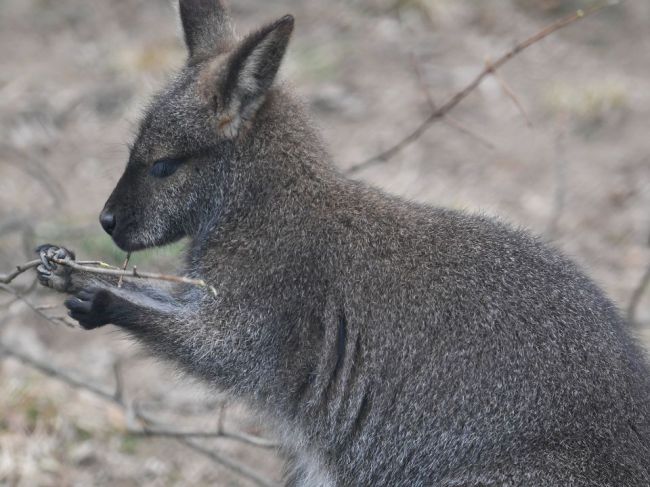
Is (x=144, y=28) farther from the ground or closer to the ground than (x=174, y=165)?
closer to the ground

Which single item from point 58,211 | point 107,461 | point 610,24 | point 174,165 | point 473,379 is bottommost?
point 610,24

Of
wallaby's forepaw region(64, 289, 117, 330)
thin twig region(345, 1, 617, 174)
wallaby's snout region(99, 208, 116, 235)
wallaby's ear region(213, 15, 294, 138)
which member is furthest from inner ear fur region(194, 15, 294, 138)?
thin twig region(345, 1, 617, 174)

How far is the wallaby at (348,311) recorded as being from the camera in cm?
436

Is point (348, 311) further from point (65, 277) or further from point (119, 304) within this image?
point (65, 277)

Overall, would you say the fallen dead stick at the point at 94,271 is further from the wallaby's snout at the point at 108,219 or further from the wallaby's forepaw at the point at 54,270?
the wallaby's snout at the point at 108,219

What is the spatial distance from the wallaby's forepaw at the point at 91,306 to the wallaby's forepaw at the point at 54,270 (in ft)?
0.53

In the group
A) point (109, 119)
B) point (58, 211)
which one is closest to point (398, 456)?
point (58, 211)

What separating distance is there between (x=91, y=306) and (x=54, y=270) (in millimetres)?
287

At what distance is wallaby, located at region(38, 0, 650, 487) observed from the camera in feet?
14.3

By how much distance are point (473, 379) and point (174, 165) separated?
169cm

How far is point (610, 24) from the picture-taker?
436 inches

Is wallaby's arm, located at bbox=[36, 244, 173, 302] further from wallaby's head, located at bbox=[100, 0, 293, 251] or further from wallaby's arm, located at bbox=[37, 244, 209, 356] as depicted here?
wallaby's head, located at bbox=[100, 0, 293, 251]

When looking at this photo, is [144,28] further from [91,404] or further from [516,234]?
[516,234]

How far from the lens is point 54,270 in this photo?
15.2ft
